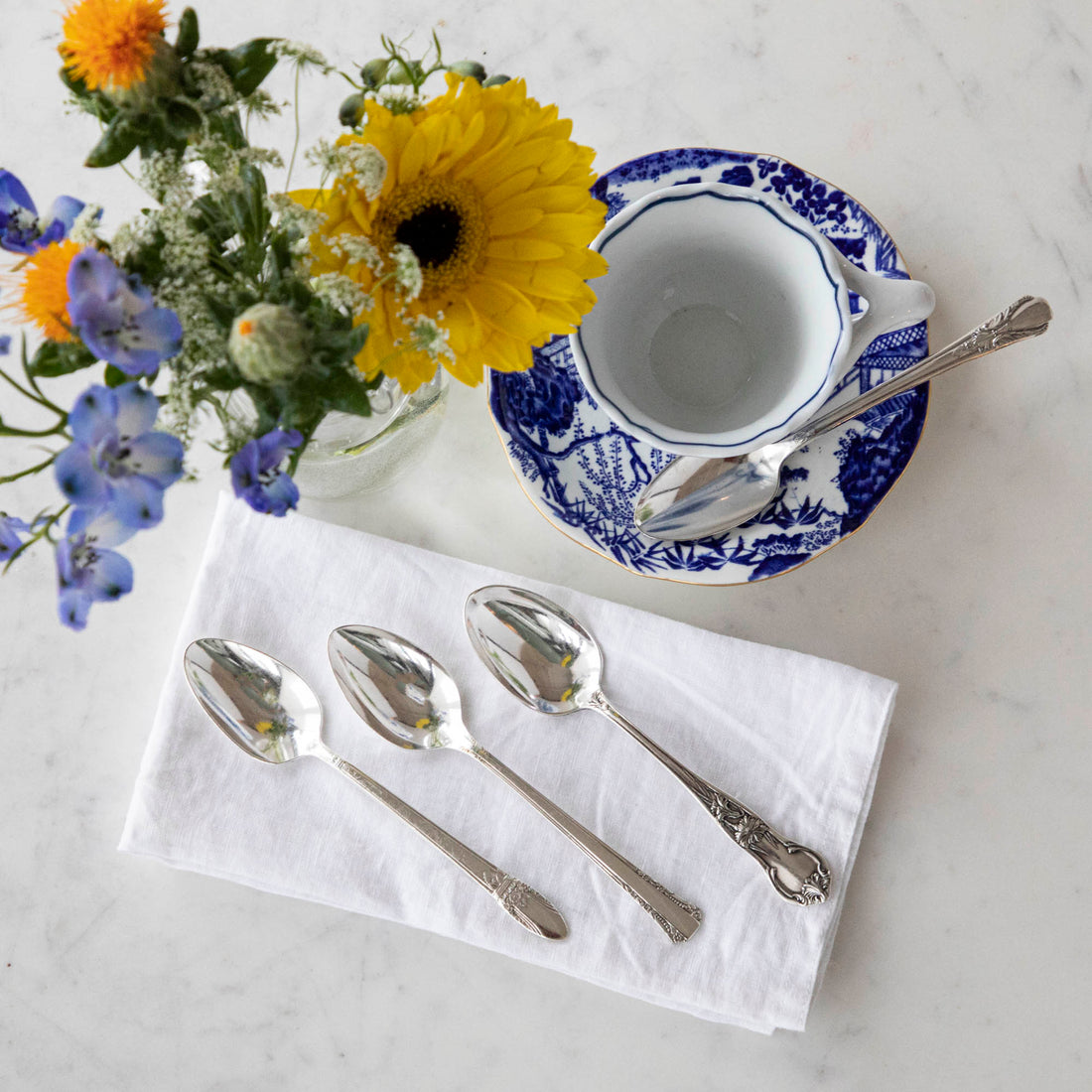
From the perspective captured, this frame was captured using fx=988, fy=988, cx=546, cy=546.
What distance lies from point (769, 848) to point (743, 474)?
24 cm

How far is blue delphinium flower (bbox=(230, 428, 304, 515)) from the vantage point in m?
0.34

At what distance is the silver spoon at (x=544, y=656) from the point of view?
656 millimetres

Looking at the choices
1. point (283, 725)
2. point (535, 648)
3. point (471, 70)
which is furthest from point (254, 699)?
point (471, 70)

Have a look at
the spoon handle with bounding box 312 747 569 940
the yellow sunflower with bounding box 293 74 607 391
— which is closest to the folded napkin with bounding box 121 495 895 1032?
the spoon handle with bounding box 312 747 569 940

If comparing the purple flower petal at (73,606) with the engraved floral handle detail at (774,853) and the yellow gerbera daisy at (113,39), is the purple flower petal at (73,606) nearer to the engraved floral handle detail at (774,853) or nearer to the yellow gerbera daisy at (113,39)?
the yellow gerbera daisy at (113,39)

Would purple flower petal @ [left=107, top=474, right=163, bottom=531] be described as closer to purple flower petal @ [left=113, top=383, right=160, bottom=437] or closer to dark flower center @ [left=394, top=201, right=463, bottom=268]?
purple flower petal @ [left=113, top=383, right=160, bottom=437]

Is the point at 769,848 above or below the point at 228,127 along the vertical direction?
below

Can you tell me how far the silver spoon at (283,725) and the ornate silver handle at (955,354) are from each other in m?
0.34

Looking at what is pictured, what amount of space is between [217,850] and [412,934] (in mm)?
146

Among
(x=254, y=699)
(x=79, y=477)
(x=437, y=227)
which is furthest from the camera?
(x=254, y=699)

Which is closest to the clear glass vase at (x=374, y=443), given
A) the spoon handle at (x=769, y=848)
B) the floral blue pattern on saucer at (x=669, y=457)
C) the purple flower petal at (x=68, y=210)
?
the floral blue pattern on saucer at (x=669, y=457)

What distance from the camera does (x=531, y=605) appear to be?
0.67 meters

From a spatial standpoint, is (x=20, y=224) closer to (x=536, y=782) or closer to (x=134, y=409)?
(x=134, y=409)

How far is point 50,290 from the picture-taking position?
0.34 m
